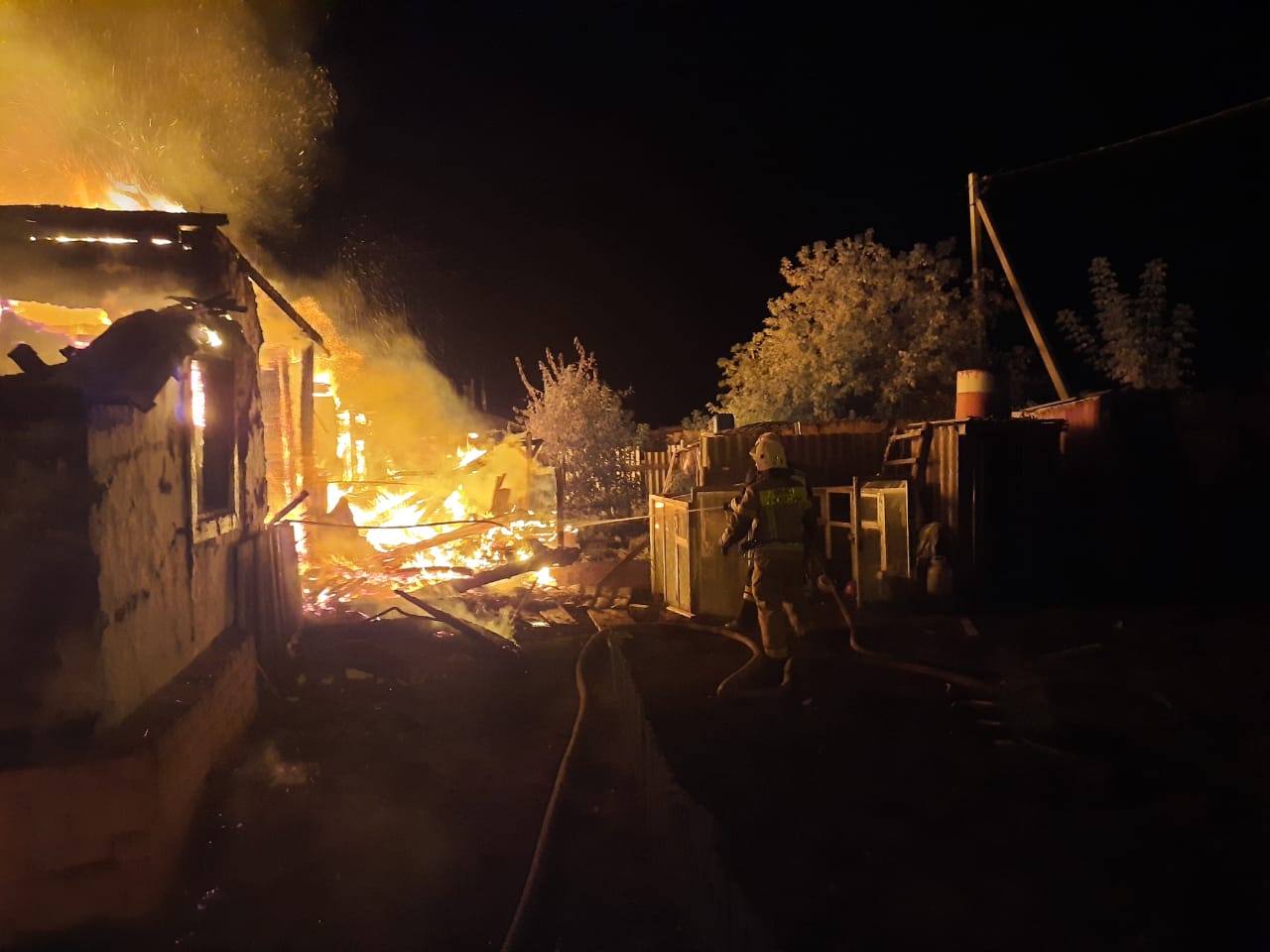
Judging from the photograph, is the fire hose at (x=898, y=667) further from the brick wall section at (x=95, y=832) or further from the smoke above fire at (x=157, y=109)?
the smoke above fire at (x=157, y=109)

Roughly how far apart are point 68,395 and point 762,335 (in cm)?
1620

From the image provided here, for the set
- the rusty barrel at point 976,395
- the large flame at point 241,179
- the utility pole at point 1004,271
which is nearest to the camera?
the rusty barrel at point 976,395

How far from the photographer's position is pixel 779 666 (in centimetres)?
691

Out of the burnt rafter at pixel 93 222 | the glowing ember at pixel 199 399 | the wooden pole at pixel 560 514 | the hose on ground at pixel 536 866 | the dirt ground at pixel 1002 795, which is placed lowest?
the hose on ground at pixel 536 866

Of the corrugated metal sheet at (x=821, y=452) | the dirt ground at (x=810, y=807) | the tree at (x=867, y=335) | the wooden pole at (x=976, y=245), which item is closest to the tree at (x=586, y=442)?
the tree at (x=867, y=335)

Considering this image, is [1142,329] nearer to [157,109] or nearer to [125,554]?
[125,554]

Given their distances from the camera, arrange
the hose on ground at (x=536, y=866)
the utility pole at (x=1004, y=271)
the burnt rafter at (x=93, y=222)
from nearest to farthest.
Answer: the hose on ground at (x=536, y=866), the burnt rafter at (x=93, y=222), the utility pole at (x=1004, y=271)

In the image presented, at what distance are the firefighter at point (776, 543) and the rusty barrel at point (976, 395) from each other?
4.09 metres

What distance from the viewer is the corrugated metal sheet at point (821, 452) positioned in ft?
34.1

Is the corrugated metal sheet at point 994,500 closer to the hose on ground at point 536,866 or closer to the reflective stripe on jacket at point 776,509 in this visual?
the reflective stripe on jacket at point 776,509

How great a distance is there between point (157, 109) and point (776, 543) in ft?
54.0

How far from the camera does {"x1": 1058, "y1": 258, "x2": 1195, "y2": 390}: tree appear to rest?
16.2 meters

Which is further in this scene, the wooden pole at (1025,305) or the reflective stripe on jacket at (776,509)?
the wooden pole at (1025,305)

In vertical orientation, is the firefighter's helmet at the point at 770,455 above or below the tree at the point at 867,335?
below
